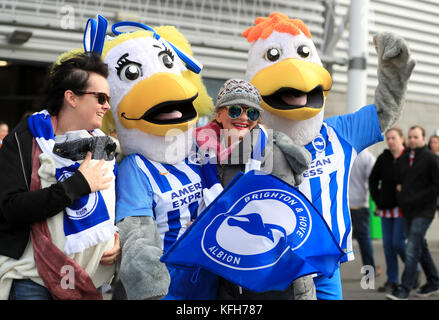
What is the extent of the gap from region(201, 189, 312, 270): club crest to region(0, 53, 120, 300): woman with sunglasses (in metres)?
0.48

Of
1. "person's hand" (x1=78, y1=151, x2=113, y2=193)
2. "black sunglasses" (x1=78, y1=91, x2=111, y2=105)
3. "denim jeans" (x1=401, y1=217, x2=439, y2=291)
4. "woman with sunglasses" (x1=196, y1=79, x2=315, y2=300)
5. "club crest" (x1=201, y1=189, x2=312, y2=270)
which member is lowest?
"denim jeans" (x1=401, y1=217, x2=439, y2=291)

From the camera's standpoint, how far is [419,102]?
11.1 metres

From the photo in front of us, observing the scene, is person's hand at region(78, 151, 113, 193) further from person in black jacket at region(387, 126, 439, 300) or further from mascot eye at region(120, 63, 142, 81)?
person in black jacket at region(387, 126, 439, 300)

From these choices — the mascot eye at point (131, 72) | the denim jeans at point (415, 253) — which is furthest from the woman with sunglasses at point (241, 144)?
the denim jeans at point (415, 253)

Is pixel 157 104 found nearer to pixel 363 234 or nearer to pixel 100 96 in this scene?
pixel 100 96

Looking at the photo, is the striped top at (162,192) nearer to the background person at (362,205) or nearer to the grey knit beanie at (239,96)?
the grey knit beanie at (239,96)

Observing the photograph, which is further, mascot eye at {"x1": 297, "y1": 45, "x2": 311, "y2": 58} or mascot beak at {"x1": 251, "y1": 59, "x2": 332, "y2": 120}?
mascot eye at {"x1": 297, "y1": 45, "x2": 311, "y2": 58}

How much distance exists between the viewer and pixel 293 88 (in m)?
3.26

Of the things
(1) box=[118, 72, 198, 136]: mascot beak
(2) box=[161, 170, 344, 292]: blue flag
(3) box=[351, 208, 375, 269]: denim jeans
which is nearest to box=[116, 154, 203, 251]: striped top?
→ (1) box=[118, 72, 198, 136]: mascot beak

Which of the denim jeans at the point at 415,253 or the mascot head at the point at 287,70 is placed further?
the denim jeans at the point at 415,253

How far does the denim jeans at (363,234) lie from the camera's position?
6930 millimetres

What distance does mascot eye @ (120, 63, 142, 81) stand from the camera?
2.98m

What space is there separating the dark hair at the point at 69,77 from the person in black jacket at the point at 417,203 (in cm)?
461
